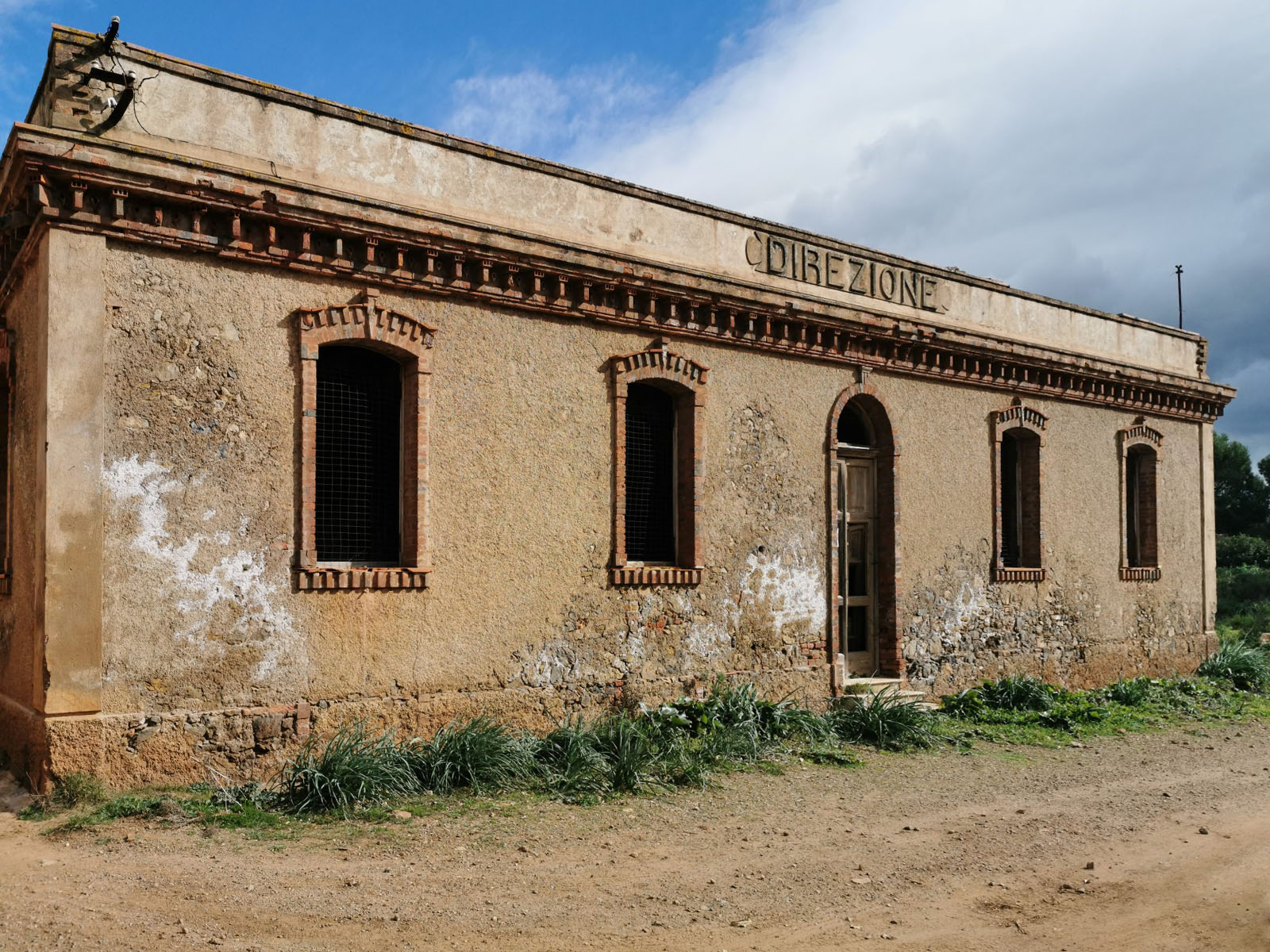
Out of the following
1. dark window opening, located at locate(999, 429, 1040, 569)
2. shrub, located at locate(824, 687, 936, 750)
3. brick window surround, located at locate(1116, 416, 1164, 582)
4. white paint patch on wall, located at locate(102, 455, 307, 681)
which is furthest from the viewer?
brick window surround, located at locate(1116, 416, 1164, 582)

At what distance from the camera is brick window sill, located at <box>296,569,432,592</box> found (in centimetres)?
838

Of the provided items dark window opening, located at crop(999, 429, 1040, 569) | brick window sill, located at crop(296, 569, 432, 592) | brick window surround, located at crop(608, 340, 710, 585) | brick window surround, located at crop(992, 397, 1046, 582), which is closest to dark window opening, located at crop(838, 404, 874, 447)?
brick window surround, located at crop(992, 397, 1046, 582)

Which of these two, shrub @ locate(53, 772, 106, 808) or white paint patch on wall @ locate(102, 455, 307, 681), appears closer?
shrub @ locate(53, 772, 106, 808)

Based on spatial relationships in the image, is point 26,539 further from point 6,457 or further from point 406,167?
point 406,167

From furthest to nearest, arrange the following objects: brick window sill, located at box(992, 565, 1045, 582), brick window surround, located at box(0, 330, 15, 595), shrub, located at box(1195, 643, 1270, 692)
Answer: shrub, located at box(1195, 643, 1270, 692)
brick window sill, located at box(992, 565, 1045, 582)
brick window surround, located at box(0, 330, 15, 595)

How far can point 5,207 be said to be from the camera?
8.12m

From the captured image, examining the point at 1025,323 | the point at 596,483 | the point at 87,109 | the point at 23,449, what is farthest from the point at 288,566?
the point at 1025,323

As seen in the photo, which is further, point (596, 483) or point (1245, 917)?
point (596, 483)

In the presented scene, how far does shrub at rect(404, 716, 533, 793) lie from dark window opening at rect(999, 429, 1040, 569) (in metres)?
8.89

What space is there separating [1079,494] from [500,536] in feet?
32.4

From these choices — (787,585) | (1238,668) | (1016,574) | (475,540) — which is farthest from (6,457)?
(1238,668)

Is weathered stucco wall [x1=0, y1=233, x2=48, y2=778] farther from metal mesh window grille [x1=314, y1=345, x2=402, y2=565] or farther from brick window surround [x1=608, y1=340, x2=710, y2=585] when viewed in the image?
brick window surround [x1=608, y1=340, x2=710, y2=585]

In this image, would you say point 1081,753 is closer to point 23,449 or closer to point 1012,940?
point 1012,940

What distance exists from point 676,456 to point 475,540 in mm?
2766
